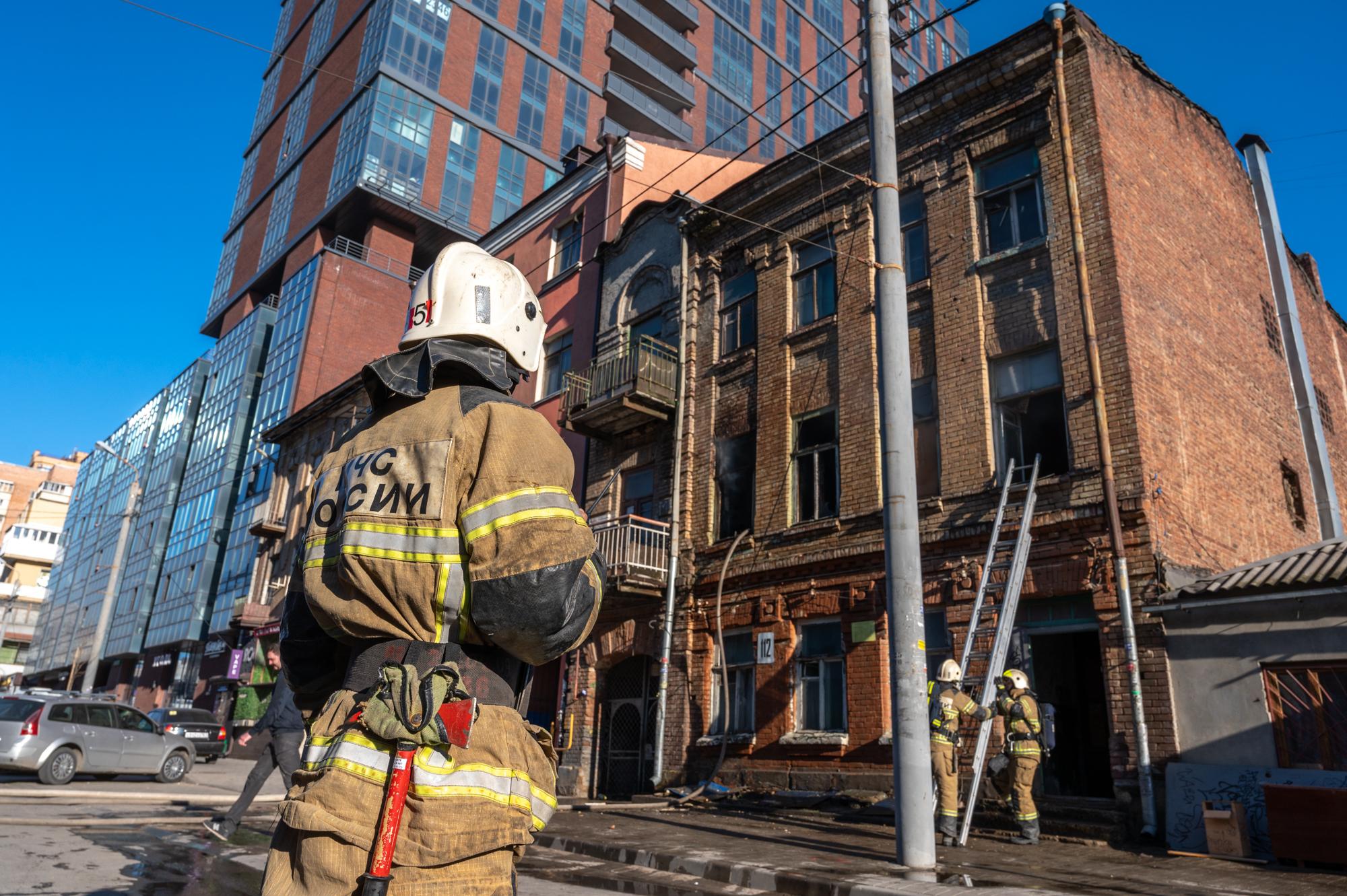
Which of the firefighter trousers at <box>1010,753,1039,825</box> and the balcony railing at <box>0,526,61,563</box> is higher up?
the balcony railing at <box>0,526,61,563</box>

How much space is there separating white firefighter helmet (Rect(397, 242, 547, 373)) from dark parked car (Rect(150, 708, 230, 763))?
2594 centimetres

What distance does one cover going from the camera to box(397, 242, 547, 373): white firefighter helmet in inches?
113

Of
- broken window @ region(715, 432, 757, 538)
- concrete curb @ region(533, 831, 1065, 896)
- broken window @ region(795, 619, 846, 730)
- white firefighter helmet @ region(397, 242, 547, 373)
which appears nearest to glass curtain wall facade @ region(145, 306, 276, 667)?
broken window @ region(715, 432, 757, 538)

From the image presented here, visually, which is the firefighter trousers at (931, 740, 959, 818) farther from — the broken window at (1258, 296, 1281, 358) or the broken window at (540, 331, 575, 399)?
the broken window at (540, 331, 575, 399)

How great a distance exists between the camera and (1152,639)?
1102cm

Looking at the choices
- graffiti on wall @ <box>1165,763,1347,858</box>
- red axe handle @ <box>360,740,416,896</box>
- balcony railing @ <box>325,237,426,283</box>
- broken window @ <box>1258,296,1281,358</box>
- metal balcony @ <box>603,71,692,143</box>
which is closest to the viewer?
red axe handle @ <box>360,740,416,896</box>

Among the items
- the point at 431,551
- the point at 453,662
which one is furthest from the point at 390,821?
the point at 431,551

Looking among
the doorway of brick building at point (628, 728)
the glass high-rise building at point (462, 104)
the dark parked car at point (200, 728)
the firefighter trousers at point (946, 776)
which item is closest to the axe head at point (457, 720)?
the firefighter trousers at point (946, 776)

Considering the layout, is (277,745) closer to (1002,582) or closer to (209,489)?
(1002,582)

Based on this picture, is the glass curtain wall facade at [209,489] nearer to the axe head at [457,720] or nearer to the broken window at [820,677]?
the broken window at [820,677]

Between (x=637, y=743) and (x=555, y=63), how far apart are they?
45357mm

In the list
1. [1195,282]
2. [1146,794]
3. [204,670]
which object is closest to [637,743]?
[1146,794]

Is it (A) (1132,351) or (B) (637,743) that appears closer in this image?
(A) (1132,351)

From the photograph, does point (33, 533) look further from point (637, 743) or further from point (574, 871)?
point (574, 871)
